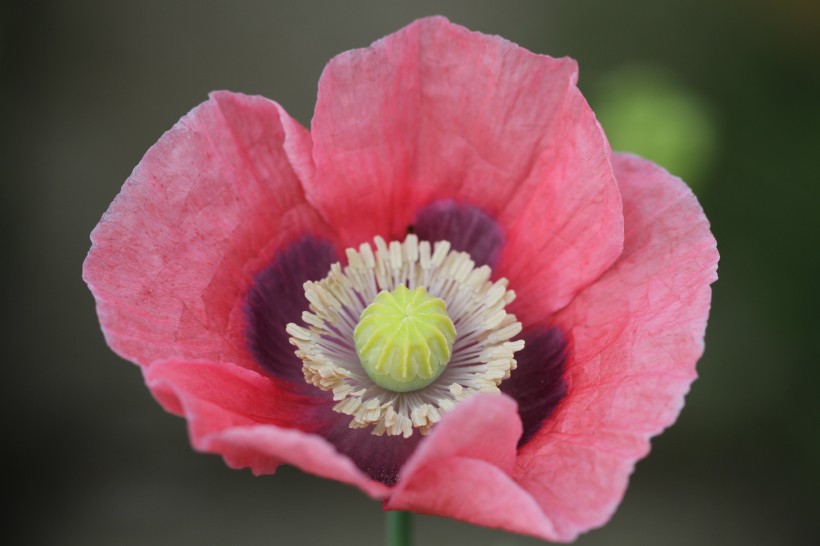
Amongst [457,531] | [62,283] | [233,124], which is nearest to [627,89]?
[233,124]

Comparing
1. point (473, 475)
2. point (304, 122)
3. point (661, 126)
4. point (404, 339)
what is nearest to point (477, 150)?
point (404, 339)

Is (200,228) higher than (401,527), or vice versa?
(200,228)

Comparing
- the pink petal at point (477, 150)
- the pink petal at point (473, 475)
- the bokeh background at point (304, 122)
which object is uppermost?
the pink petal at point (477, 150)

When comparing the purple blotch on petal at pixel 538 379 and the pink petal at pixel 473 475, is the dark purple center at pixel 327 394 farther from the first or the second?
the pink petal at pixel 473 475

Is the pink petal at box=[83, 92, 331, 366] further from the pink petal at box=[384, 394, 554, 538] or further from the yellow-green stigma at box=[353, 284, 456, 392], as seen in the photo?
the pink petal at box=[384, 394, 554, 538]

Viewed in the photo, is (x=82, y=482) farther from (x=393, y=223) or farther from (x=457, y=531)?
(x=393, y=223)

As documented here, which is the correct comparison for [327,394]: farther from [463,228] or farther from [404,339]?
[463,228]

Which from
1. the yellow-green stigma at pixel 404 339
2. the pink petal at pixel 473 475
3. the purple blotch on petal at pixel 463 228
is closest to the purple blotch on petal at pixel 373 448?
the yellow-green stigma at pixel 404 339
